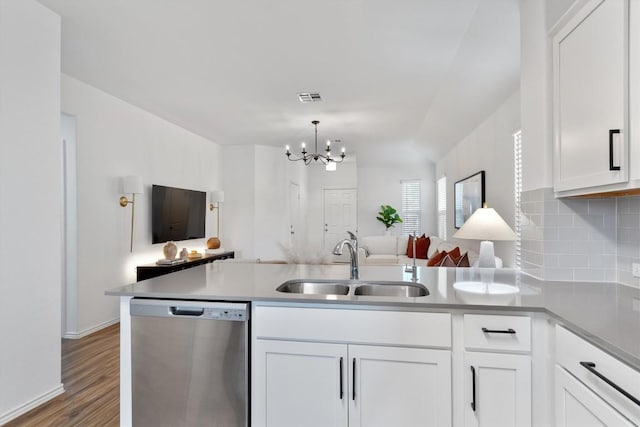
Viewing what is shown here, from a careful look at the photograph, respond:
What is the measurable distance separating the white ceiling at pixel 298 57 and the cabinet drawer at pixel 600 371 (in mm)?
2128

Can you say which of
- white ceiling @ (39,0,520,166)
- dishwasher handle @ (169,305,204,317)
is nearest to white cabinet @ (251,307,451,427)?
dishwasher handle @ (169,305,204,317)

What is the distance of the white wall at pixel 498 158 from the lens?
12.1ft

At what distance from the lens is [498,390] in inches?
57.2

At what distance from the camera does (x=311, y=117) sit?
207 inches

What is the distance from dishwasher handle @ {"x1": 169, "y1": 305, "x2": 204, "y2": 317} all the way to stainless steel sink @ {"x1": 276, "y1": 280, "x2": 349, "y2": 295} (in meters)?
0.49

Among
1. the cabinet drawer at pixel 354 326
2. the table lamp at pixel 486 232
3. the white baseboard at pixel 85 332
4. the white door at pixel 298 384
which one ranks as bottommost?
the white baseboard at pixel 85 332

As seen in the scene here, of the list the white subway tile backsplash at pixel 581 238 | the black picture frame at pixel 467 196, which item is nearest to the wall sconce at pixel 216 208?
the black picture frame at pixel 467 196

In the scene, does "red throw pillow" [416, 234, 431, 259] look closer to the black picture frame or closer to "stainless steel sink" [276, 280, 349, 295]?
the black picture frame

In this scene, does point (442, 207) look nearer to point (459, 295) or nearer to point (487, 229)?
point (487, 229)

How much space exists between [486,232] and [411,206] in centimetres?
678

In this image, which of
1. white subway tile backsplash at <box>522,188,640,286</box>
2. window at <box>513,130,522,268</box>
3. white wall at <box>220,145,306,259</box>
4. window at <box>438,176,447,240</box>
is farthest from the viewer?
window at <box>438,176,447,240</box>

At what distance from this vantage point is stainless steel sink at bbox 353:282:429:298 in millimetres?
1946

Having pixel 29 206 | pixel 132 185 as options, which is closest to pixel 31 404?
pixel 29 206

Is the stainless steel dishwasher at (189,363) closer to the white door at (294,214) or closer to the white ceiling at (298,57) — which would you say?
the white ceiling at (298,57)
